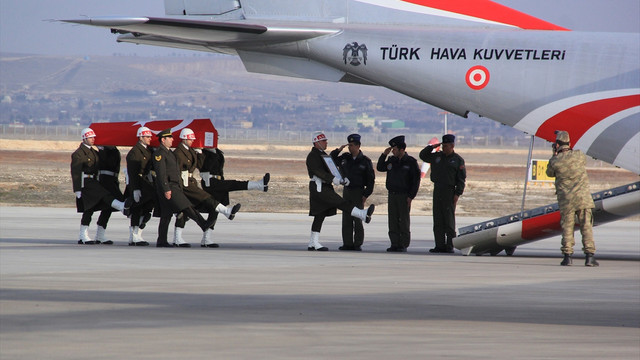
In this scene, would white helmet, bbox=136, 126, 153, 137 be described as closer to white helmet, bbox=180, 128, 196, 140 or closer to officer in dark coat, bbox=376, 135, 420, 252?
white helmet, bbox=180, 128, 196, 140

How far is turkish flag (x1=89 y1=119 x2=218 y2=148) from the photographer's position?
1554cm

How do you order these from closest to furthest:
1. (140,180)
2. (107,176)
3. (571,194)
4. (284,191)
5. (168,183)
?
(571,194)
(168,183)
(140,180)
(107,176)
(284,191)

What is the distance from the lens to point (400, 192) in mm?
15688

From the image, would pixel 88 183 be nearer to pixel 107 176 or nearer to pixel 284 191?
pixel 107 176

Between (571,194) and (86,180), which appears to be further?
(86,180)

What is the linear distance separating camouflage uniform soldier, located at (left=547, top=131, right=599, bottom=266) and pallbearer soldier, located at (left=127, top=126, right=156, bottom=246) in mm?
6739

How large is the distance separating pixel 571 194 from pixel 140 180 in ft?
23.6

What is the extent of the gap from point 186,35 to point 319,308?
5.74 metres

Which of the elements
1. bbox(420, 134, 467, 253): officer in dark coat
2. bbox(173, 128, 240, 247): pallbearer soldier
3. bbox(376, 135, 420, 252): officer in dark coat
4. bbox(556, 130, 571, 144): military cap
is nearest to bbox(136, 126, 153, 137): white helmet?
bbox(173, 128, 240, 247): pallbearer soldier

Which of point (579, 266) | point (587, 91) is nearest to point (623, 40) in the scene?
point (587, 91)

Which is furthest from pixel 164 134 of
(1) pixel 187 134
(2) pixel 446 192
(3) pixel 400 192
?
(2) pixel 446 192

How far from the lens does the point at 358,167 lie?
15.7m

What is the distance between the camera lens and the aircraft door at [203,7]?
577 inches

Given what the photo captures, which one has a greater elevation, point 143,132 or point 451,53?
point 451,53
